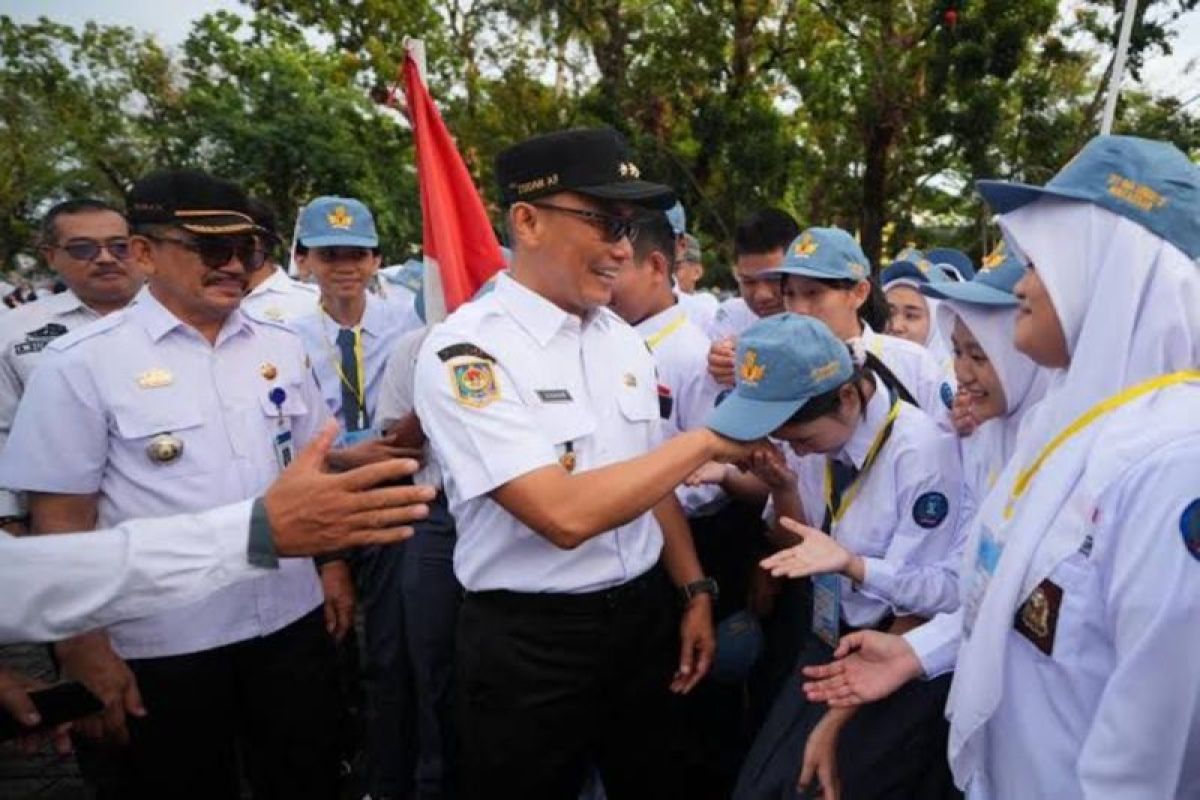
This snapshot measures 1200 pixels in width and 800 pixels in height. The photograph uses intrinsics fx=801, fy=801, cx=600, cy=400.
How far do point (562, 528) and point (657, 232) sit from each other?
203 cm

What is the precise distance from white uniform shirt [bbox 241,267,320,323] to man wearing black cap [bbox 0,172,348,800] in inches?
107

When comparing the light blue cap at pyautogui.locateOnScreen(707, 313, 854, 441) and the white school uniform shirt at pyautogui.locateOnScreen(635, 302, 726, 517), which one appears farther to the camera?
the white school uniform shirt at pyautogui.locateOnScreen(635, 302, 726, 517)

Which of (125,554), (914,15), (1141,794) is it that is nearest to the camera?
(1141,794)

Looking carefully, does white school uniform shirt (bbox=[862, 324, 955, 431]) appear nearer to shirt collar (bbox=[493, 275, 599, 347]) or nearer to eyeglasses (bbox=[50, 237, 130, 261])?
shirt collar (bbox=[493, 275, 599, 347])

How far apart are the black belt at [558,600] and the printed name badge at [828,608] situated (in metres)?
0.69

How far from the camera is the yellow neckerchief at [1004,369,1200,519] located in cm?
151

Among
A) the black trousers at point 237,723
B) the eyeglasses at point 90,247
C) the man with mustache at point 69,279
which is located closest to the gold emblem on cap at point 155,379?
the black trousers at point 237,723

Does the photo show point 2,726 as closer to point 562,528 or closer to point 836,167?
point 562,528

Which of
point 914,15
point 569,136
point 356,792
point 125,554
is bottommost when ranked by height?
point 356,792

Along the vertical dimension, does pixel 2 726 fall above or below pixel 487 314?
below

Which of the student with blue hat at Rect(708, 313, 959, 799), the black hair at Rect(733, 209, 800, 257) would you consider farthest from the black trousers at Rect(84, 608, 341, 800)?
the black hair at Rect(733, 209, 800, 257)

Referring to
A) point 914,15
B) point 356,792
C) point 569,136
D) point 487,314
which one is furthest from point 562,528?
point 914,15

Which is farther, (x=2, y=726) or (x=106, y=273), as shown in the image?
(x=106, y=273)

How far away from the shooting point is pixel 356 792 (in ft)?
12.3
